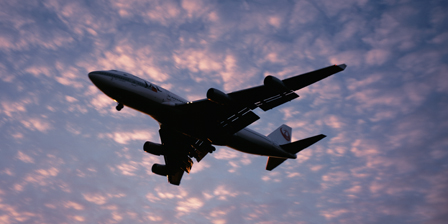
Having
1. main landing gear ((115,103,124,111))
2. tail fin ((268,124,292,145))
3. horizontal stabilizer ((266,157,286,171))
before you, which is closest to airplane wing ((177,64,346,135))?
main landing gear ((115,103,124,111))

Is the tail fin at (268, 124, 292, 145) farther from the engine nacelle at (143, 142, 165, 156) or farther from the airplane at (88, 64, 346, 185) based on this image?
the engine nacelle at (143, 142, 165, 156)

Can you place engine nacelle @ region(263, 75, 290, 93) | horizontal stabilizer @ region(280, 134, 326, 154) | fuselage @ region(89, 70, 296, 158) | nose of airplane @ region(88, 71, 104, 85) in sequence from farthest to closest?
horizontal stabilizer @ region(280, 134, 326, 154) < fuselage @ region(89, 70, 296, 158) < nose of airplane @ region(88, 71, 104, 85) < engine nacelle @ region(263, 75, 290, 93)

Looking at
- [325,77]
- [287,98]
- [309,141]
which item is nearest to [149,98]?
[287,98]

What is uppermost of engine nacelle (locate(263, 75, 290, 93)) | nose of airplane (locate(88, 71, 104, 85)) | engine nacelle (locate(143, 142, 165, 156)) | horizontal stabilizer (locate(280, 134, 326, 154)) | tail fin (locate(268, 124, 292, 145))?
tail fin (locate(268, 124, 292, 145))

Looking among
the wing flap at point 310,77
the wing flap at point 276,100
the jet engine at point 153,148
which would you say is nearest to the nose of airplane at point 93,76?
the jet engine at point 153,148

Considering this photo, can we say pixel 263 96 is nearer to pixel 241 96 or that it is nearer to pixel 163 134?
pixel 241 96

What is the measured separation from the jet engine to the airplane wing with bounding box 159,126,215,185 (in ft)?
1.96

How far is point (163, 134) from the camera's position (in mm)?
35938

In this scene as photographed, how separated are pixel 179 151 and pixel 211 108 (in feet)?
35.2

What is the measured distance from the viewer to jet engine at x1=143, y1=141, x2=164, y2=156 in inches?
1419

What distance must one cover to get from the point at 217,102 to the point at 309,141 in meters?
12.7

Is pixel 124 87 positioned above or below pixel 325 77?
above

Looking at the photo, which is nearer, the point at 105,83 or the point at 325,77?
the point at 325,77

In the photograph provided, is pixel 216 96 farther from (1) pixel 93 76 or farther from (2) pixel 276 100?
(1) pixel 93 76
